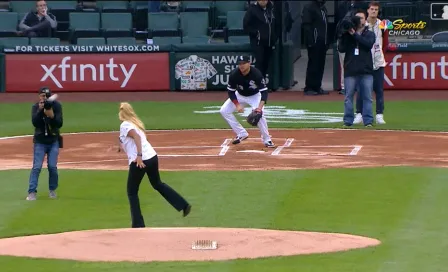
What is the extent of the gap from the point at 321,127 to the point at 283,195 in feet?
23.3

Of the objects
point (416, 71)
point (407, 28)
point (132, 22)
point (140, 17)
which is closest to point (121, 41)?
point (132, 22)

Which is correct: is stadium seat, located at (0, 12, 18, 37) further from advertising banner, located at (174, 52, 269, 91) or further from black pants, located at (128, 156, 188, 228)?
black pants, located at (128, 156, 188, 228)

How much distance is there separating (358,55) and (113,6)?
12886mm

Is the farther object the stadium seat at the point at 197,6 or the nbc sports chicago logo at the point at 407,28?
the stadium seat at the point at 197,6

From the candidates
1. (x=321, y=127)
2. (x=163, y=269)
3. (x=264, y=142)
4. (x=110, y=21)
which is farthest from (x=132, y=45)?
(x=163, y=269)

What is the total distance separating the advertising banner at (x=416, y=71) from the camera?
27344 mm

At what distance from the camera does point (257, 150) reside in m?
19.6

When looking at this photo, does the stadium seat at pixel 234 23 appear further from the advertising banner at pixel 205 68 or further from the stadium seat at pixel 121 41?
the stadium seat at pixel 121 41

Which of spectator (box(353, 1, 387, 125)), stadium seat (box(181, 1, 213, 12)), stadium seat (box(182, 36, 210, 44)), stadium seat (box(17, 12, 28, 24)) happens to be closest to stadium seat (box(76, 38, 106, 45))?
stadium seat (box(182, 36, 210, 44))

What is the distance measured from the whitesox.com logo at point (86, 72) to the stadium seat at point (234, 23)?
3491mm

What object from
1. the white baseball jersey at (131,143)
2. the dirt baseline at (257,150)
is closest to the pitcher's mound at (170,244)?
the white baseball jersey at (131,143)

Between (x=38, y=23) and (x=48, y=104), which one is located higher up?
(x=38, y=23)

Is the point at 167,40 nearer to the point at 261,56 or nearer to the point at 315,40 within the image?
the point at 261,56

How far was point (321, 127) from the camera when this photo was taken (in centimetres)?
2238
